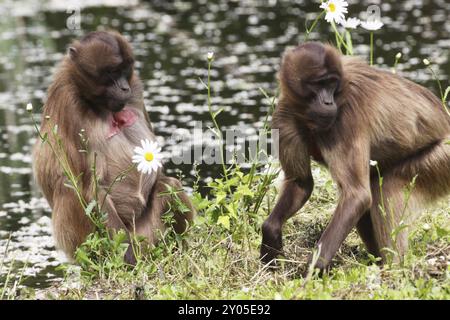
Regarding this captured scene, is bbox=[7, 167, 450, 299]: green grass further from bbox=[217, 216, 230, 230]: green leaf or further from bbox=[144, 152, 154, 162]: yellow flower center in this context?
bbox=[144, 152, 154, 162]: yellow flower center

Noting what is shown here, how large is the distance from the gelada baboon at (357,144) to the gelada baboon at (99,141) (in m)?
1.19

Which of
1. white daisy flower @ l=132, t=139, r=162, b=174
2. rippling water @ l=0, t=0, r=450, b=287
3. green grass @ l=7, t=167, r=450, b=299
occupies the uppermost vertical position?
white daisy flower @ l=132, t=139, r=162, b=174

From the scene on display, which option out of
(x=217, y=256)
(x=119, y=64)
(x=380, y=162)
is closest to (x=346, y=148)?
(x=380, y=162)

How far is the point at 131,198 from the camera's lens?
27.9 feet

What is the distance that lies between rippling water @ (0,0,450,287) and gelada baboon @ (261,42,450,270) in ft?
9.90

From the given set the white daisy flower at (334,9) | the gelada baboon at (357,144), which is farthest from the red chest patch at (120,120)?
the white daisy flower at (334,9)

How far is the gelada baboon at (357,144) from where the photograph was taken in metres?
7.42

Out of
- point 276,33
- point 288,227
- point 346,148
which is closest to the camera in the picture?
point 346,148

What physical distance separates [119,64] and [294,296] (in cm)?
256

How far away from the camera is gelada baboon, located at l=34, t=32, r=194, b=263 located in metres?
8.13

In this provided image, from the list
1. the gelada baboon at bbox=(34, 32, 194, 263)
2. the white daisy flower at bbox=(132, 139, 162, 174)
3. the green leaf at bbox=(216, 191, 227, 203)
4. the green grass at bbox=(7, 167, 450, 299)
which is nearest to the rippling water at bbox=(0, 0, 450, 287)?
the gelada baboon at bbox=(34, 32, 194, 263)

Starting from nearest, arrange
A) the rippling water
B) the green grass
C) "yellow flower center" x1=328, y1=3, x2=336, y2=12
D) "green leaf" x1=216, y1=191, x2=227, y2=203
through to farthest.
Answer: the green grass → "green leaf" x1=216, y1=191, x2=227, y2=203 → "yellow flower center" x1=328, y1=3, x2=336, y2=12 → the rippling water

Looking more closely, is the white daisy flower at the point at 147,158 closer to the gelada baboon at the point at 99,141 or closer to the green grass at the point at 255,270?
the gelada baboon at the point at 99,141

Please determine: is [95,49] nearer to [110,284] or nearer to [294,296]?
[110,284]
